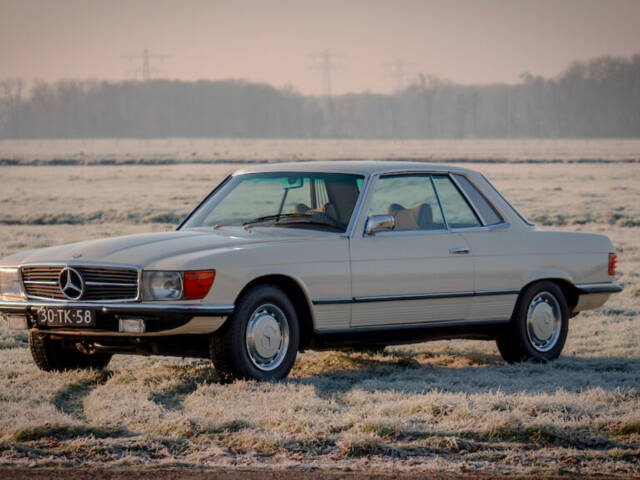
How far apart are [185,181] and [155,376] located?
123 ft

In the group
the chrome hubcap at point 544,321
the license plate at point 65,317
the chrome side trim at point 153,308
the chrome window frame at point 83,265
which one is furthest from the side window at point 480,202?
the license plate at point 65,317

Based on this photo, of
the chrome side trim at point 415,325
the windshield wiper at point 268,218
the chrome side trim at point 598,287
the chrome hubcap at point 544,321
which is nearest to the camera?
the chrome side trim at point 415,325

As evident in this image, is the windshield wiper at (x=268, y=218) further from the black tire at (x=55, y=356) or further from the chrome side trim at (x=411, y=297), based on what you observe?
the black tire at (x=55, y=356)

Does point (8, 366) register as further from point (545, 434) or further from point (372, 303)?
point (545, 434)

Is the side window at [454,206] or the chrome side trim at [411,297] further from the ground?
the side window at [454,206]

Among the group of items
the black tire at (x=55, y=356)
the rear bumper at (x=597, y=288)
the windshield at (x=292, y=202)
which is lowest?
the black tire at (x=55, y=356)

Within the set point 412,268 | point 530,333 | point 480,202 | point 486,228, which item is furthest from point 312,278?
point 530,333

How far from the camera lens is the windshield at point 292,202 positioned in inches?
342

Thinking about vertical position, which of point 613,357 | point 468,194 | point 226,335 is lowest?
point 613,357

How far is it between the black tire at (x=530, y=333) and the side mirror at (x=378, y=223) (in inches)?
63.9

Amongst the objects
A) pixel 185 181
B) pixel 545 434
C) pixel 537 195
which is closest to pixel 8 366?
pixel 545 434

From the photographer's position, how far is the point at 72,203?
33.7m

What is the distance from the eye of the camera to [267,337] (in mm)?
7965

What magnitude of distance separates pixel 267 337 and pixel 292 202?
1.42 m
